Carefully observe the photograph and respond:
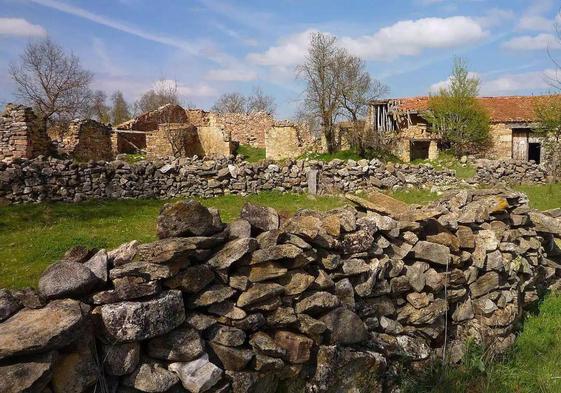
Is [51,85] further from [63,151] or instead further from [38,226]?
[38,226]

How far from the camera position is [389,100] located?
3125 centimetres

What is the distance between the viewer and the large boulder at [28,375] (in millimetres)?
2402

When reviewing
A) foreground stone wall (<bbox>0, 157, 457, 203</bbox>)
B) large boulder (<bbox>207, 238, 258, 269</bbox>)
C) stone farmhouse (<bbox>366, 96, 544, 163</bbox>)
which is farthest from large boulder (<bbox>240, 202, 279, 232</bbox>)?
stone farmhouse (<bbox>366, 96, 544, 163</bbox>)

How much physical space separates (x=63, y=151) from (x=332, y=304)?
18092 mm

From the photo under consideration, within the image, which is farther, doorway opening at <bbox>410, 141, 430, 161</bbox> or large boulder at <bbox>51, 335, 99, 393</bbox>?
doorway opening at <bbox>410, 141, 430, 161</bbox>

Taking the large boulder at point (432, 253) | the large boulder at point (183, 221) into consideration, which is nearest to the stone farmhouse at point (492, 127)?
the large boulder at point (432, 253)

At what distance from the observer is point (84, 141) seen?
2008 cm

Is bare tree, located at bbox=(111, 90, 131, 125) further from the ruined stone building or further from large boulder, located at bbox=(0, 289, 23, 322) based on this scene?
large boulder, located at bbox=(0, 289, 23, 322)

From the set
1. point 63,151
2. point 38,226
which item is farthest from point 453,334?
point 63,151

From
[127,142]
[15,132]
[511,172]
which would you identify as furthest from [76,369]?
[127,142]

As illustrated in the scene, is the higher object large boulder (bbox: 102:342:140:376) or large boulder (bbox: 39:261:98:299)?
large boulder (bbox: 39:261:98:299)

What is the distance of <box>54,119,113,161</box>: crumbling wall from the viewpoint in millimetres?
18984

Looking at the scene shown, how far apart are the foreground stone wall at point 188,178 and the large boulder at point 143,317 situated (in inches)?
430

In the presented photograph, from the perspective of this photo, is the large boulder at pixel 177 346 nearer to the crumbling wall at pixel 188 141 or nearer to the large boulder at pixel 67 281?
the large boulder at pixel 67 281
